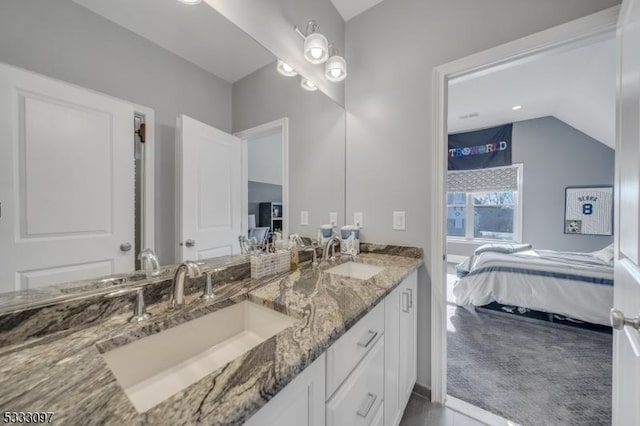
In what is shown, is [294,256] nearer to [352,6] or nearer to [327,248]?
[327,248]

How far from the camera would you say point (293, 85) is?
1573 millimetres

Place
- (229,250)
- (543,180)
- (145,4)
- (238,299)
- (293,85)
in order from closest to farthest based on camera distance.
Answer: (145,4) → (238,299) → (229,250) → (293,85) → (543,180)

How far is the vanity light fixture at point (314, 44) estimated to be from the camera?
146 cm

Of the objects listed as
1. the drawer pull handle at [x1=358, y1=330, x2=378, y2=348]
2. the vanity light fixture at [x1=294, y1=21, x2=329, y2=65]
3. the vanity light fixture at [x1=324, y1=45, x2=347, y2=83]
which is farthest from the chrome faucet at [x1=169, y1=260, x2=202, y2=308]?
the vanity light fixture at [x1=324, y1=45, x2=347, y2=83]

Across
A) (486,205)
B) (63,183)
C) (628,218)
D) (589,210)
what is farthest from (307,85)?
(589,210)

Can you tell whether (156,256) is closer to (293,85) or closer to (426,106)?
(293,85)

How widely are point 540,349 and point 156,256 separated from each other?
116 inches

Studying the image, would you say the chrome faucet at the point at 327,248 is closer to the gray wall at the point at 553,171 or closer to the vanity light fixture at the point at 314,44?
the vanity light fixture at the point at 314,44

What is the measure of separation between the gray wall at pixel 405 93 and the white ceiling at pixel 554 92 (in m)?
0.38

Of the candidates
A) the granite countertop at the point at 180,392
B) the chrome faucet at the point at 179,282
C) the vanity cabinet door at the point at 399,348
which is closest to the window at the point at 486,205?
the vanity cabinet door at the point at 399,348

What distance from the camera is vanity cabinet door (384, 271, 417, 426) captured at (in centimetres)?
114

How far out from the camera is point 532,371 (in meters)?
1.83

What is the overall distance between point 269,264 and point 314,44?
129 centimetres

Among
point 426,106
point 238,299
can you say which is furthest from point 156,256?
point 426,106
